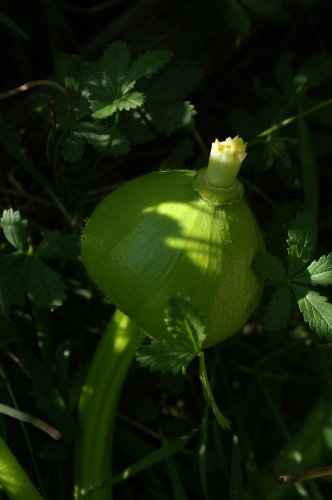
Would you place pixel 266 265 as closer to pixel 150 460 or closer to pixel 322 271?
pixel 322 271

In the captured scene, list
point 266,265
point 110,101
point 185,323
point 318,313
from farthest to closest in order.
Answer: point 110,101, point 318,313, point 266,265, point 185,323

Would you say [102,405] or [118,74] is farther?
[102,405]

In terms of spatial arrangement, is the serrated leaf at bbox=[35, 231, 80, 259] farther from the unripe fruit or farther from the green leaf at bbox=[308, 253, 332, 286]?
the green leaf at bbox=[308, 253, 332, 286]

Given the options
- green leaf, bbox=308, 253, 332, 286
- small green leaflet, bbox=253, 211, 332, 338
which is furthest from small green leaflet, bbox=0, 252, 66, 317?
green leaf, bbox=308, 253, 332, 286

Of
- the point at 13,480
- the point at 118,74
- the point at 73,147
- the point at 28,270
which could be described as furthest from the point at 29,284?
the point at 118,74

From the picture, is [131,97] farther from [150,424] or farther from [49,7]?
[150,424]

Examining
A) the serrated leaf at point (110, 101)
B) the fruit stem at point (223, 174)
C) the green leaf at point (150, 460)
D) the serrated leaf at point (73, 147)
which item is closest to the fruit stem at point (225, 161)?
the fruit stem at point (223, 174)

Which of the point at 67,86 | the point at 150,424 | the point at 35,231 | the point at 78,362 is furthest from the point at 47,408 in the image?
the point at 67,86
